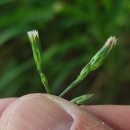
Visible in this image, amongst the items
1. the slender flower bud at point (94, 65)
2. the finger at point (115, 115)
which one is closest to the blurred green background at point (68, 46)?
the finger at point (115, 115)

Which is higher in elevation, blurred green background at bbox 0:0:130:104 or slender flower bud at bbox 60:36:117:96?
slender flower bud at bbox 60:36:117:96

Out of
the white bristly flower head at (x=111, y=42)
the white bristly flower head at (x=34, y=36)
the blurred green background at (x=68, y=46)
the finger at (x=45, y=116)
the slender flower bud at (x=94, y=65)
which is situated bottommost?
the blurred green background at (x=68, y=46)

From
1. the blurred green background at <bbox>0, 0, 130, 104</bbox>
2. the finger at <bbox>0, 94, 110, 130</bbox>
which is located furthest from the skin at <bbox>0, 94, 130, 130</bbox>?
the blurred green background at <bbox>0, 0, 130, 104</bbox>

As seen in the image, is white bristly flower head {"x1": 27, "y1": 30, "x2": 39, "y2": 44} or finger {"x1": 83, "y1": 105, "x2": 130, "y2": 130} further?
finger {"x1": 83, "y1": 105, "x2": 130, "y2": 130}

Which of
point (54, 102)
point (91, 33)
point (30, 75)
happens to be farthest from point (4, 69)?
point (54, 102)

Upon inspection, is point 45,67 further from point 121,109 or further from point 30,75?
point 121,109

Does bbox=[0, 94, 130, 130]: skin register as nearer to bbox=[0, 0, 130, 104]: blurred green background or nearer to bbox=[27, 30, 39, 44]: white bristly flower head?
bbox=[27, 30, 39, 44]: white bristly flower head

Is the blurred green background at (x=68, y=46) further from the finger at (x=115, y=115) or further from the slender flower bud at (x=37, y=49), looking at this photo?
the slender flower bud at (x=37, y=49)
